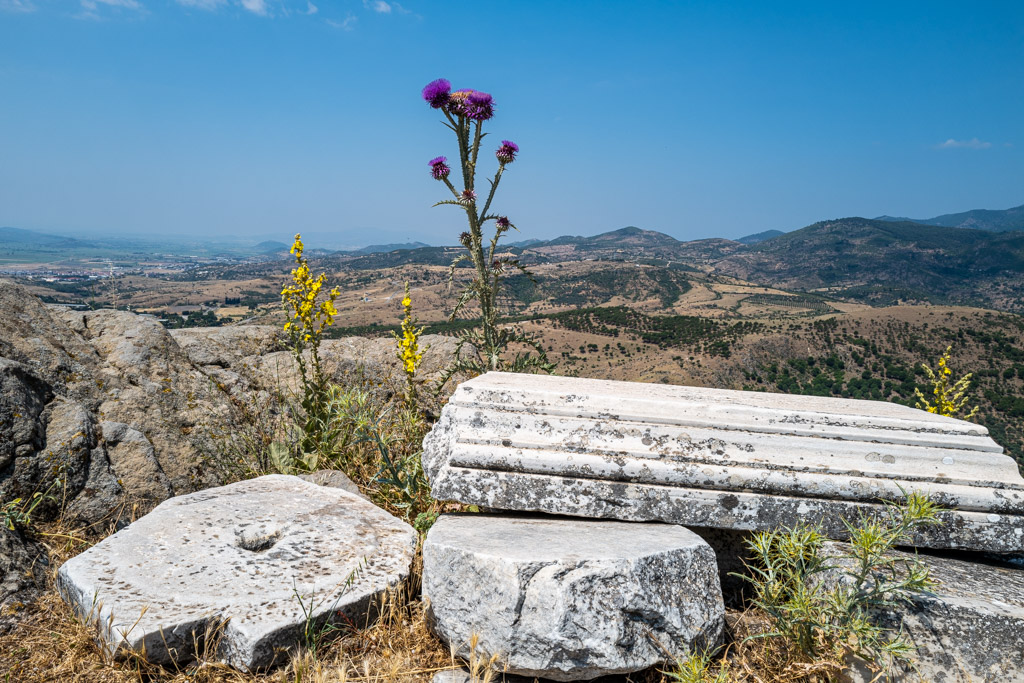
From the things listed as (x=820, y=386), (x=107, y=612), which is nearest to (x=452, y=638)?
(x=107, y=612)

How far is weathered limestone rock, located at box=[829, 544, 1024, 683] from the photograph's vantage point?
2.12m

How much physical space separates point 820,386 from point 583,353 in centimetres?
2429

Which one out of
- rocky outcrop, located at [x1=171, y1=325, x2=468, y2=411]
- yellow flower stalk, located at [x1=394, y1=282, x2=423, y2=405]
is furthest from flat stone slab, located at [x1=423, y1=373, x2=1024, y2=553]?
rocky outcrop, located at [x1=171, y1=325, x2=468, y2=411]

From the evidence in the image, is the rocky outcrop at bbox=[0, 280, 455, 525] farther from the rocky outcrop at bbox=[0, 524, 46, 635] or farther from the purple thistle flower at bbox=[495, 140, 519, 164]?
the purple thistle flower at bbox=[495, 140, 519, 164]

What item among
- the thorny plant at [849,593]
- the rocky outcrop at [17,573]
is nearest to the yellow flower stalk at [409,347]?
the rocky outcrop at [17,573]

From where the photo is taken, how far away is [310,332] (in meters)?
4.85

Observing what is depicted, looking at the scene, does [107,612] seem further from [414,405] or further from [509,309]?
[509,309]

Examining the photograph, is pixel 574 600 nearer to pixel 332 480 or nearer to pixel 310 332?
pixel 332 480

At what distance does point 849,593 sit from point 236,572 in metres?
2.78

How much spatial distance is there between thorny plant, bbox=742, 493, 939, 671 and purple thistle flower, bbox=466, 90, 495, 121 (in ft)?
13.5

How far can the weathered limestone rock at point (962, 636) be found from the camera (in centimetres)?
212

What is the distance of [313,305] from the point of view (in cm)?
495

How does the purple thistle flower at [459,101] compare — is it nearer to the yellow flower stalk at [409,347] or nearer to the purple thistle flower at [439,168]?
the purple thistle flower at [439,168]

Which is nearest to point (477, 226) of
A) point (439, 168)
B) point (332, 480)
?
point (439, 168)
